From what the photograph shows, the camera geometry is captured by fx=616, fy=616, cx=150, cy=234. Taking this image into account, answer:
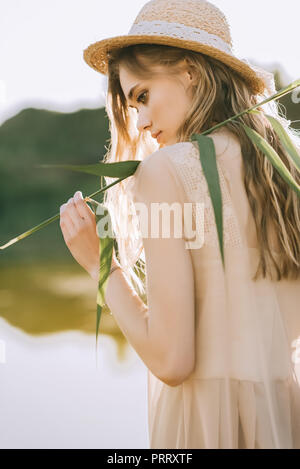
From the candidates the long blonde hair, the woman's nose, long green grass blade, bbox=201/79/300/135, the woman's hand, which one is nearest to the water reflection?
the long blonde hair

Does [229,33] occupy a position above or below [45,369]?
above

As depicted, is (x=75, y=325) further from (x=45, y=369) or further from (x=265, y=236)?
(x=265, y=236)

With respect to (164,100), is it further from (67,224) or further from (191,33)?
(67,224)

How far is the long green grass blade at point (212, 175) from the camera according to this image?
902mm

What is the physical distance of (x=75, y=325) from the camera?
3.88 metres

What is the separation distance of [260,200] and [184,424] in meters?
0.38

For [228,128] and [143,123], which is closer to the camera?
[228,128]

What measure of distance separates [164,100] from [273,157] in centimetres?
26

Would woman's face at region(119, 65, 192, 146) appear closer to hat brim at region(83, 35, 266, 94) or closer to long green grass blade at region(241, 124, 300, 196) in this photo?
hat brim at region(83, 35, 266, 94)

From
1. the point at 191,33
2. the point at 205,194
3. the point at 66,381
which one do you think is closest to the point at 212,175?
the point at 205,194

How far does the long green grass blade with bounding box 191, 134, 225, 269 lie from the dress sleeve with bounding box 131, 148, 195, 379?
5cm

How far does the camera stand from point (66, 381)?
2934mm
